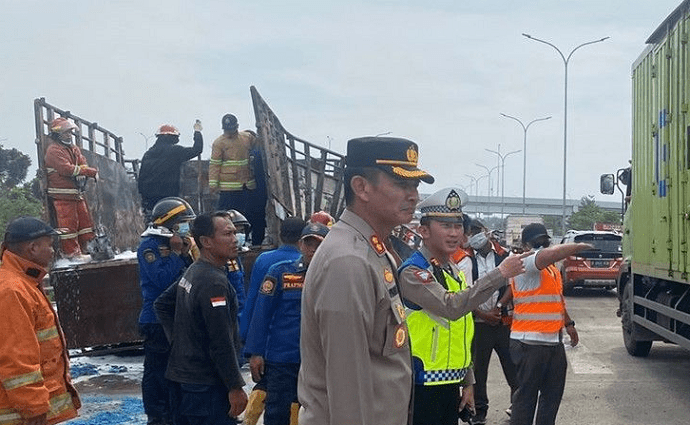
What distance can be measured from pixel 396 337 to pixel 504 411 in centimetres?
563

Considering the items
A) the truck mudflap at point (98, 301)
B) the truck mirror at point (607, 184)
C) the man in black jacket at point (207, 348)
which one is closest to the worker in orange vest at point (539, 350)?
the man in black jacket at point (207, 348)

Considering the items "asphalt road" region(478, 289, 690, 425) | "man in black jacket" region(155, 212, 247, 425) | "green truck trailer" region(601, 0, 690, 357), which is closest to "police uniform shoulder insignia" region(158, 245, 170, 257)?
"man in black jacket" region(155, 212, 247, 425)

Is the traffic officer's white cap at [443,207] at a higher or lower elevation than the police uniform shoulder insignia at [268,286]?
higher

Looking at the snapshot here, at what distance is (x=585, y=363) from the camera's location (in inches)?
408

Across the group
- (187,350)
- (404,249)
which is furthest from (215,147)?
(187,350)

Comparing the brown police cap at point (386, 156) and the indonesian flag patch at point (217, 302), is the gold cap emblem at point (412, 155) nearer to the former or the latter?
the brown police cap at point (386, 156)

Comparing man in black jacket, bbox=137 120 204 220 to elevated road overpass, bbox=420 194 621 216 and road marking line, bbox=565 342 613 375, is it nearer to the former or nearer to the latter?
road marking line, bbox=565 342 613 375

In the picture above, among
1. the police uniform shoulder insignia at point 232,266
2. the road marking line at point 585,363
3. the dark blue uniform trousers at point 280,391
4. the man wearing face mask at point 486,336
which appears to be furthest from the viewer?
the road marking line at point 585,363

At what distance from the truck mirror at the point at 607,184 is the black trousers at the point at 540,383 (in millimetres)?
6295

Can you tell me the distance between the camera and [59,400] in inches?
172

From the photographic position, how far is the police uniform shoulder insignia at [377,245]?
264 cm

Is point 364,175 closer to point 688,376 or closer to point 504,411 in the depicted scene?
point 504,411

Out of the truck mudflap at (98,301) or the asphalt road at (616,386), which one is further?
the truck mudflap at (98,301)

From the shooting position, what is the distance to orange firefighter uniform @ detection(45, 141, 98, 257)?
9.42 metres
